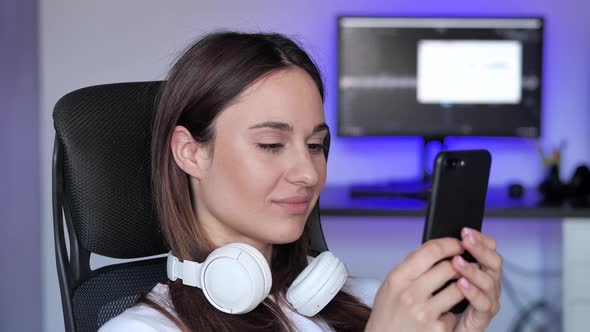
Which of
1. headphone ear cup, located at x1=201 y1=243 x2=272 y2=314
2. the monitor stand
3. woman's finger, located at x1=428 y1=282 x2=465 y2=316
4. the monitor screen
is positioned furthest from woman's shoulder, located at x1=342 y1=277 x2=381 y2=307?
the monitor screen

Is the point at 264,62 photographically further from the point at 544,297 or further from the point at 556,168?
the point at 544,297

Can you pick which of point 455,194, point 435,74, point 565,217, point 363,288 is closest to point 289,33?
point 435,74

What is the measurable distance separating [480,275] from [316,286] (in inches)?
11.4

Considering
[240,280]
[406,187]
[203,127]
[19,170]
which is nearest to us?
[240,280]

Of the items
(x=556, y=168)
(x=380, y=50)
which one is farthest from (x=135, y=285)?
(x=556, y=168)

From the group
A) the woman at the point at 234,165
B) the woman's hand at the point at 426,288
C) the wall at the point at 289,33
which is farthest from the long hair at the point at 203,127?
the wall at the point at 289,33

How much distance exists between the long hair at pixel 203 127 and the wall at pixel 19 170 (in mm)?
1404

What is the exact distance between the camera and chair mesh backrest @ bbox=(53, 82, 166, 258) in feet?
3.99

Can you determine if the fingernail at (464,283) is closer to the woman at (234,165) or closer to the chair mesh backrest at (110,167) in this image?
the woman at (234,165)

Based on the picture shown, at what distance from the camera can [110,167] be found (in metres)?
1.24

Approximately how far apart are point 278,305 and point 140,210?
0.95ft

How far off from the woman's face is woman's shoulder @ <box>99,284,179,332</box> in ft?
0.59

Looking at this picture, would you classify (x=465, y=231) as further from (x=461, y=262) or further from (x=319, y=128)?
(x=319, y=128)

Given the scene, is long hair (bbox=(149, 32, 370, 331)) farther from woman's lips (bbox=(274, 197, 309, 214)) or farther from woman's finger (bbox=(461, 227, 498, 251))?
woman's finger (bbox=(461, 227, 498, 251))
